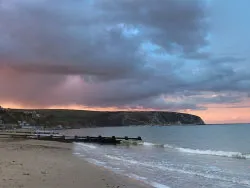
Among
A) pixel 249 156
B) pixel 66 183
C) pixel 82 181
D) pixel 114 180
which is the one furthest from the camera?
pixel 249 156

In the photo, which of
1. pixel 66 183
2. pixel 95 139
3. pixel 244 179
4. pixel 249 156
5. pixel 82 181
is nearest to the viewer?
pixel 66 183

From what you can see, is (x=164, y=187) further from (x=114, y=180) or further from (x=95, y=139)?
(x=95, y=139)

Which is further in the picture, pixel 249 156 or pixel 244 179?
pixel 249 156

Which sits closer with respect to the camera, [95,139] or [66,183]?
[66,183]

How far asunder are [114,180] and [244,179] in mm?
8165

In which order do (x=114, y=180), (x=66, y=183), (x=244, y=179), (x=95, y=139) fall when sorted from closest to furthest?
(x=66, y=183) < (x=114, y=180) < (x=244, y=179) < (x=95, y=139)

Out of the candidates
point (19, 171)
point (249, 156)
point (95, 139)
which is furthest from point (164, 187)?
point (95, 139)

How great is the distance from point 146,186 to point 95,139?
55984 millimetres

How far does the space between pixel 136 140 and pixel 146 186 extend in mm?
59132

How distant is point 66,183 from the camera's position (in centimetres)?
1593

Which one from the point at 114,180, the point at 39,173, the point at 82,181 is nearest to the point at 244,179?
the point at 114,180

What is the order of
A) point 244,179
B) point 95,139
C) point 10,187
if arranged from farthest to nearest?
point 95,139 → point 244,179 → point 10,187

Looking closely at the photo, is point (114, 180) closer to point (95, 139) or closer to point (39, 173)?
point (39, 173)

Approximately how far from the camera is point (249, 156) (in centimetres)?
4031
